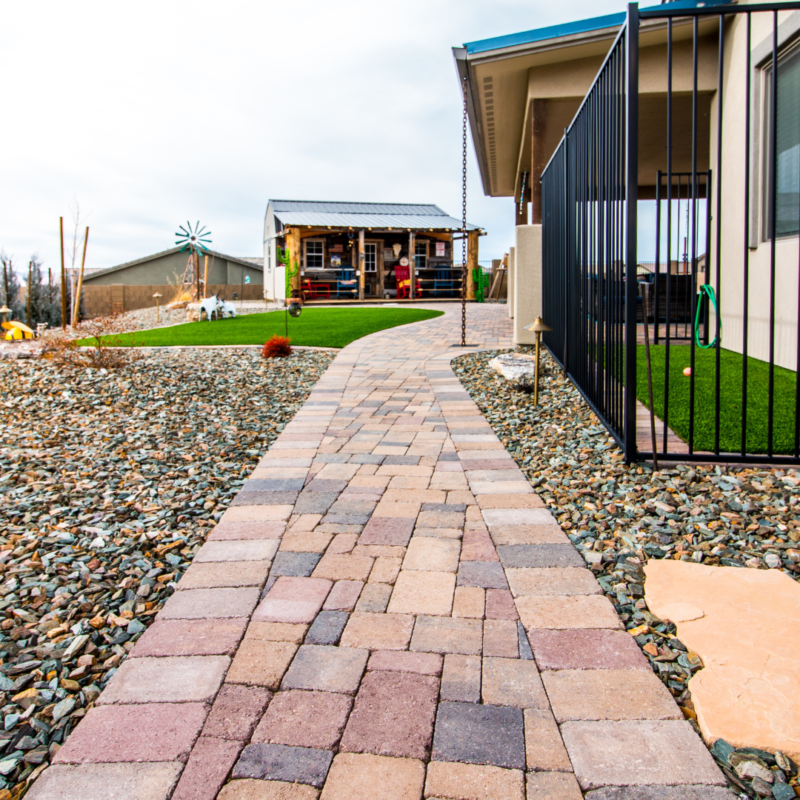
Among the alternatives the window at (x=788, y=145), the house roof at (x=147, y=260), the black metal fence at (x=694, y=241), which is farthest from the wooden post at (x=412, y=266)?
the window at (x=788, y=145)

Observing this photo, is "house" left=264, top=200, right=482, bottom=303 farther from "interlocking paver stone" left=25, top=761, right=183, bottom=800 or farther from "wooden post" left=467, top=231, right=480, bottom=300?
"interlocking paver stone" left=25, top=761, right=183, bottom=800

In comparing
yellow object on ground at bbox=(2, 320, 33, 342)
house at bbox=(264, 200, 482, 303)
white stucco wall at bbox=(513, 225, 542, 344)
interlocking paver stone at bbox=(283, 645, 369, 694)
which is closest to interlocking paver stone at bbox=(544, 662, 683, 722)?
interlocking paver stone at bbox=(283, 645, 369, 694)

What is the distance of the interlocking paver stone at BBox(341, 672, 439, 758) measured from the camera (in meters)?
1.51

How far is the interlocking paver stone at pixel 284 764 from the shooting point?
56.0 inches

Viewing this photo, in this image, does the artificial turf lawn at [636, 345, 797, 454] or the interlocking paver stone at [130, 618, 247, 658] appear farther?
the artificial turf lawn at [636, 345, 797, 454]

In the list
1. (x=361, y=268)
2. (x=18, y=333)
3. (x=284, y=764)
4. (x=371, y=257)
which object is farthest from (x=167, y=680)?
(x=371, y=257)

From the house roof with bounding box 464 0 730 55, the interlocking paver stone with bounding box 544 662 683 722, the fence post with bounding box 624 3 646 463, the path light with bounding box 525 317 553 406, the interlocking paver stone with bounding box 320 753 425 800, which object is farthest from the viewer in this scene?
the house roof with bounding box 464 0 730 55

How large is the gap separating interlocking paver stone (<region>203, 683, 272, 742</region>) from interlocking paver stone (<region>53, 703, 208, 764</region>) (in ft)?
0.11

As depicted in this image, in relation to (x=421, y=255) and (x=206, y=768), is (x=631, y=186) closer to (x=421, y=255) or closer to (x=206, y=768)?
(x=206, y=768)

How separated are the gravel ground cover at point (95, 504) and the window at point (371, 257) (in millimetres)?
17315

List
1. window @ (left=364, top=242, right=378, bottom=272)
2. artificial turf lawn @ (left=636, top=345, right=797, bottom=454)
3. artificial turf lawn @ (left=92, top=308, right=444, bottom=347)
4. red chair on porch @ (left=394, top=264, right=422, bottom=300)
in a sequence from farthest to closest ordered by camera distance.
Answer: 1. window @ (left=364, top=242, right=378, bottom=272)
2. red chair on porch @ (left=394, top=264, right=422, bottom=300)
3. artificial turf lawn @ (left=92, top=308, right=444, bottom=347)
4. artificial turf lawn @ (left=636, top=345, right=797, bottom=454)

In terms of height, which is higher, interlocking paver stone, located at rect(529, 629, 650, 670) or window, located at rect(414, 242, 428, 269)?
window, located at rect(414, 242, 428, 269)

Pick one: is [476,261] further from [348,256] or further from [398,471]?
[398,471]

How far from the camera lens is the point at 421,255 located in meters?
23.3
